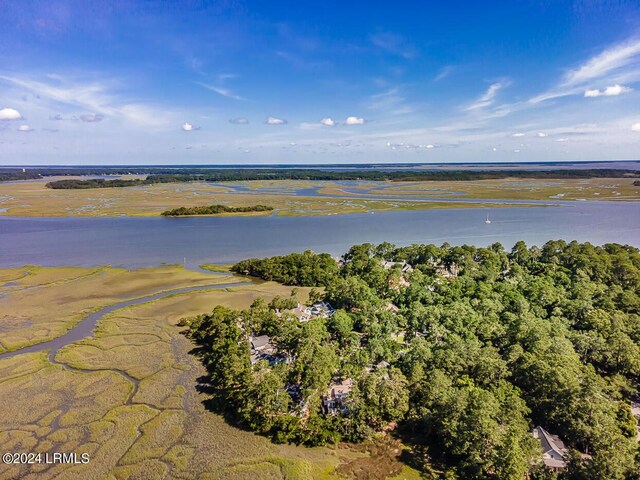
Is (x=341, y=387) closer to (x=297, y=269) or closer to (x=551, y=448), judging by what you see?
(x=551, y=448)

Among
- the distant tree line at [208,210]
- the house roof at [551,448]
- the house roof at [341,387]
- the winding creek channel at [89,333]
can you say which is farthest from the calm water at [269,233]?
the house roof at [551,448]

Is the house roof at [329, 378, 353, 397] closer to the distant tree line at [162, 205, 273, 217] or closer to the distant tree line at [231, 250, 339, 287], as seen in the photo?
the distant tree line at [231, 250, 339, 287]

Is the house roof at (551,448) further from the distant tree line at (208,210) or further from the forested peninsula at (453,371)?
the distant tree line at (208,210)

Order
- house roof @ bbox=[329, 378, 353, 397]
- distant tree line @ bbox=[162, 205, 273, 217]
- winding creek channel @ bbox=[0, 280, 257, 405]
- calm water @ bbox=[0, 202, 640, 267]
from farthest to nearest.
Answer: distant tree line @ bbox=[162, 205, 273, 217] → calm water @ bbox=[0, 202, 640, 267] → winding creek channel @ bbox=[0, 280, 257, 405] → house roof @ bbox=[329, 378, 353, 397]

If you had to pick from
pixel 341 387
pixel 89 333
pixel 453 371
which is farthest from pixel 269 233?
pixel 453 371

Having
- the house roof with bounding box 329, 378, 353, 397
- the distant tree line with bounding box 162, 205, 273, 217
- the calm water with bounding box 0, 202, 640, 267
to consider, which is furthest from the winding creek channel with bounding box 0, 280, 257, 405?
the distant tree line with bounding box 162, 205, 273, 217

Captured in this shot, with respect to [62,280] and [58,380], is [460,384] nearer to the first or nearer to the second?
[58,380]

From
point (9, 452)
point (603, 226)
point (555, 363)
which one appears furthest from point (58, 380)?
point (603, 226)
